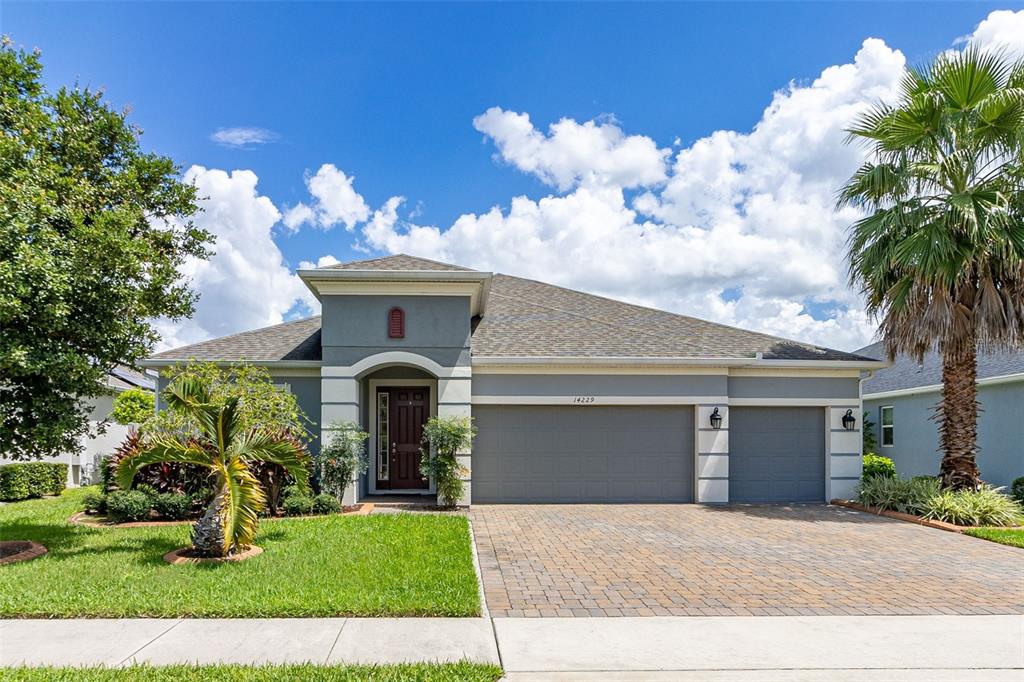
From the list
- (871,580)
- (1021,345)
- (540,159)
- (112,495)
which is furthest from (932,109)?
(112,495)

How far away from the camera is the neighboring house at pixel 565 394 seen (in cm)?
1328

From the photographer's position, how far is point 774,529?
1100 cm

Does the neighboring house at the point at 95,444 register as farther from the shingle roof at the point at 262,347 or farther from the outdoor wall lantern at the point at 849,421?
the outdoor wall lantern at the point at 849,421

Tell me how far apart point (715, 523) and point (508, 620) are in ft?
22.1

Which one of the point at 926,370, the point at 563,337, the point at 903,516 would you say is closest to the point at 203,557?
the point at 563,337

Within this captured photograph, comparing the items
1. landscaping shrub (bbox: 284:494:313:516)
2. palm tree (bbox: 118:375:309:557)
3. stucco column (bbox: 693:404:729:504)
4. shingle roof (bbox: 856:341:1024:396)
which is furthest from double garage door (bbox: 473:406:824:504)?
palm tree (bbox: 118:375:309:557)

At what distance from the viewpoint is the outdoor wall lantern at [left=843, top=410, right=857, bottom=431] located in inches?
564

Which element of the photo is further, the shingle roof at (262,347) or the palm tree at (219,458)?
the shingle roof at (262,347)

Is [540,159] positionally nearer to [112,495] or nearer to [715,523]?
[715,523]

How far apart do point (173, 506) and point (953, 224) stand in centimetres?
1562

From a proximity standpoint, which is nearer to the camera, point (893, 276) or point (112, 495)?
point (112, 495)

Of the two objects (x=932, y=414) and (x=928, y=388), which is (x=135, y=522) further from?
(x=932, y=414)

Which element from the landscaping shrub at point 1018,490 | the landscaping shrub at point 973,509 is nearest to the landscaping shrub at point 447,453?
the landscaping shrub at point 973,509

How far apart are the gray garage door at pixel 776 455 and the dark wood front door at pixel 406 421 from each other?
7324 millimetres
